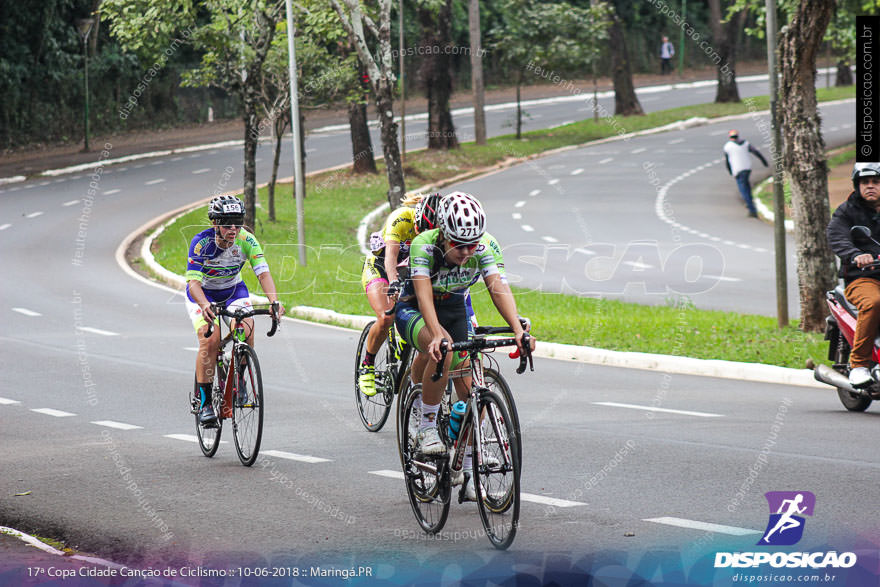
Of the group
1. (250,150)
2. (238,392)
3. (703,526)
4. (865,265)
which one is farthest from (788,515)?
(250,150)

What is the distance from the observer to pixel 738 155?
30688 mm

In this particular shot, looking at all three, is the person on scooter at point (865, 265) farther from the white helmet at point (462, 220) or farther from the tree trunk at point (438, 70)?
the tree trunk at point (438, 70)

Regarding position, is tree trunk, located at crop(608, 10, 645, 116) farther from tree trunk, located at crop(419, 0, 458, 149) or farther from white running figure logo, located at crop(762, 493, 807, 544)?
white running figure logo, located at crop(762, 493, 807, 544)

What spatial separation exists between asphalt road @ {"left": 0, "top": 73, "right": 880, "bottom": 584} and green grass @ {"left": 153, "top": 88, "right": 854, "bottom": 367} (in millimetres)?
834

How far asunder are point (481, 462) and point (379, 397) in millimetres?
4306

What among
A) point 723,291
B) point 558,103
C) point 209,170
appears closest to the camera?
point 723,291

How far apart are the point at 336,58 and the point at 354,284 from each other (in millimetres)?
13474

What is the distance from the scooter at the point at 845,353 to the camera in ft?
33.4

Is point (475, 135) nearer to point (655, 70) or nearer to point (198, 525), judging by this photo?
point (655, 70)

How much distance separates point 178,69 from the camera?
55.2 meters

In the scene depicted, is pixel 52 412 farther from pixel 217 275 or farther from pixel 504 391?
pixel 504 391

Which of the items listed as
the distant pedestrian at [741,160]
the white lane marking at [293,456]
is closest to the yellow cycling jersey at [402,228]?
the white lane marking at [293,456]

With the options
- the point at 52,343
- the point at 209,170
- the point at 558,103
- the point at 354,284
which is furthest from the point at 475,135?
the point at 52,343

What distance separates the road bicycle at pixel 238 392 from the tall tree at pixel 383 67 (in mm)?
13876
